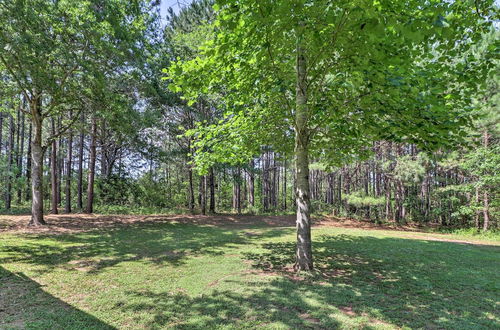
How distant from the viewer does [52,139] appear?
1030 centimetres

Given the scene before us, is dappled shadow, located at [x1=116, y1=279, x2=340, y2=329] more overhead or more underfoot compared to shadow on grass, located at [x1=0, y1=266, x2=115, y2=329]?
more underfoot

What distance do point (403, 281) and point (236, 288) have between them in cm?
300

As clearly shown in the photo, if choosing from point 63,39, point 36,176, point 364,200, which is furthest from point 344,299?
point 364,200

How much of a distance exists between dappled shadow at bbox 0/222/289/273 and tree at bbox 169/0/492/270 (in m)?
2.46

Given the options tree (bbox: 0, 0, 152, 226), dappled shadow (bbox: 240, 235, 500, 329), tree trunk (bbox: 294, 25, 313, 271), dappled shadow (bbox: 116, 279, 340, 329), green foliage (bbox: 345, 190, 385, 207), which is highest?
tree (bbox: 0, 0, 152, 226)

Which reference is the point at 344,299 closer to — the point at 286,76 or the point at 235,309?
the point at 235,309

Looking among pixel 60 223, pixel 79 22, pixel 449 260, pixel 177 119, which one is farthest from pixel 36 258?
pixel 177 119

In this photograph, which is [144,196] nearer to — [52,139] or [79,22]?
[52,139]

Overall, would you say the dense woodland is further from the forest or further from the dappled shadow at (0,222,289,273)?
the dappled shadow at (0,222,289,273)

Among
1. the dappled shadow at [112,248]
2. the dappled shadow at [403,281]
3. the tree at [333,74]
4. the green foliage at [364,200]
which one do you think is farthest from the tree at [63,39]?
the green foliage at [364,200]

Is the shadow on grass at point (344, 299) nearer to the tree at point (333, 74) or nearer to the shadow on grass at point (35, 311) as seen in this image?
the shadow on grass at point (35, 311)

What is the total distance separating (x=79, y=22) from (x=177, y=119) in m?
8.20

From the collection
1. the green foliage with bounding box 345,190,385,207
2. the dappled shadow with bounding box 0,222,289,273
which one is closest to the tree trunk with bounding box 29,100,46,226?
the dappled shadow with bounding box 0,222,289,273

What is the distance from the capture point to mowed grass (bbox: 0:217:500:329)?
2.94 meters
